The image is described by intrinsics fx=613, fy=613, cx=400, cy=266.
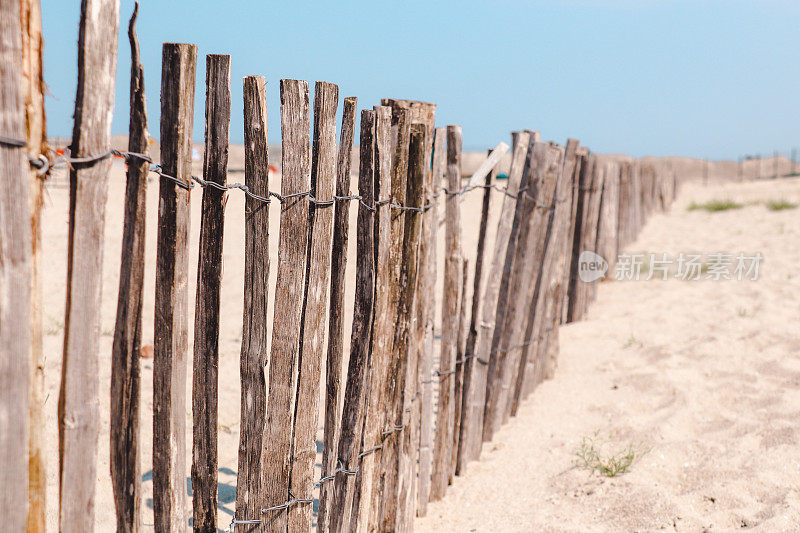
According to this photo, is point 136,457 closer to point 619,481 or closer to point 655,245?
point 619,481

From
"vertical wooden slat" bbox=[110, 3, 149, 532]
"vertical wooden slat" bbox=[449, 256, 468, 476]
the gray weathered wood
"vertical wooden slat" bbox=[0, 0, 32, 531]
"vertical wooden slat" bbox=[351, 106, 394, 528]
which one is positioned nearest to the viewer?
"vertical wooden slat" bbox=[0, 0, 32, 531]

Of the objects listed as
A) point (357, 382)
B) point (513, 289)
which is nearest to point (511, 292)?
point (513, 289)

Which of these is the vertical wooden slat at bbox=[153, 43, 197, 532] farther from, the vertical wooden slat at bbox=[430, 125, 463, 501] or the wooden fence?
the vertical wooden slat at bbox=[430, 125, 463, 501]

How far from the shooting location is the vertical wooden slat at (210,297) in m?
1.62

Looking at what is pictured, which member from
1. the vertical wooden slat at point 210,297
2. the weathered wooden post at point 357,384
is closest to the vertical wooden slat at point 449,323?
the weathered wooden post at point 357,384

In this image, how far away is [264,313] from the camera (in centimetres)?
185

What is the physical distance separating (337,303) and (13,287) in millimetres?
1043

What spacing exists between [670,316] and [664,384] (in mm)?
1747

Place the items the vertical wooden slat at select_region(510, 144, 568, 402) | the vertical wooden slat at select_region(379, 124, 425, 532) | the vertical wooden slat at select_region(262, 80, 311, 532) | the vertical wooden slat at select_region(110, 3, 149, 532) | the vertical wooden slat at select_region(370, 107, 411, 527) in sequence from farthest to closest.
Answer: the vertical wooden slat at select_region(510, 144, 568, 402) → the vertical wooden slat at select_region(379, 124, 425, 532) → the vertical wooden slat at select_region(370, 107, 411, 527) → the vertical wooden slat at select_region(262, 80, 311, 532) → the vertical wooden slat at select_region(110, 3, 149, 532)

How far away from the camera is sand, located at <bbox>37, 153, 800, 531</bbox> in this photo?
2.87 meters

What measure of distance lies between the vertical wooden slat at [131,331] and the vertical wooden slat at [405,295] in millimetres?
1121

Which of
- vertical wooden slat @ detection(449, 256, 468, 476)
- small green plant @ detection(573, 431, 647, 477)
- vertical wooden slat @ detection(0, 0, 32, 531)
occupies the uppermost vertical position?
vertical wooden slat @ detection(0, 0, 32, 531)

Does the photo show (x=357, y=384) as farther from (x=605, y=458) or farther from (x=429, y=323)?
(x=605, y=458)

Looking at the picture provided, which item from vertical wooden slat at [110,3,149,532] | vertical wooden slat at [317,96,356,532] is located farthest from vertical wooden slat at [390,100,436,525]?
vertical wooden slat at [110,3,149,532]
